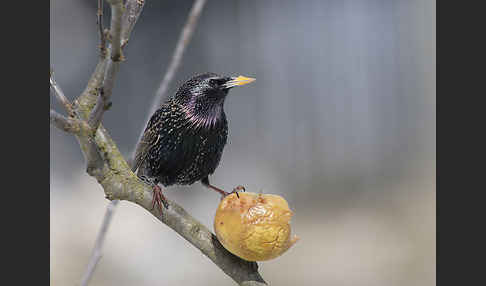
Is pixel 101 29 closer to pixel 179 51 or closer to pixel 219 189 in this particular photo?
pixel 179 51

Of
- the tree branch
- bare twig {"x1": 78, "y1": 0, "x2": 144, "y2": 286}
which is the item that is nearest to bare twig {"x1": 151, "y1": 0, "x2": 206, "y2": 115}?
the tree branch

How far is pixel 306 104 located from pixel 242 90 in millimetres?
174

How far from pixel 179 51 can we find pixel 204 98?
0.13 m

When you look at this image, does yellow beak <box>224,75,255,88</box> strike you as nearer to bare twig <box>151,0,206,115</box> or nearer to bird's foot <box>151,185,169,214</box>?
bare twig <box>151,0,206,115</box>

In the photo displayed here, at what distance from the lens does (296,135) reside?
135cm

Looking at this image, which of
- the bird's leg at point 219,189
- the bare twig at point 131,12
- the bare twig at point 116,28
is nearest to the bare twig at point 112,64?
the bare twig at point 116,28

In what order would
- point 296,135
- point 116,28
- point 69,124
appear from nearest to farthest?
point 116,28 < point 69,124 < point 296,135

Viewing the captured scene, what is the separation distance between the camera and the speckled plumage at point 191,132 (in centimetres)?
120

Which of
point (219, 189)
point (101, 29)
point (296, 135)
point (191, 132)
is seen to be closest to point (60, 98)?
point (101, 29)

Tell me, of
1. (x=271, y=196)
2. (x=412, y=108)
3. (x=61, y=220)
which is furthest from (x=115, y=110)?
(x=412, y=108)

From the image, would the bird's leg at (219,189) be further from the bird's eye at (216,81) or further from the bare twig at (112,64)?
the bare twig at (112,64)

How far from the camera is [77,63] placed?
4.12ft

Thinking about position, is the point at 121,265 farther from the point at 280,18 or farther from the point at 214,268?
the point at 280,18

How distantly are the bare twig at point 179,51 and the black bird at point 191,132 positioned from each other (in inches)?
1.9
